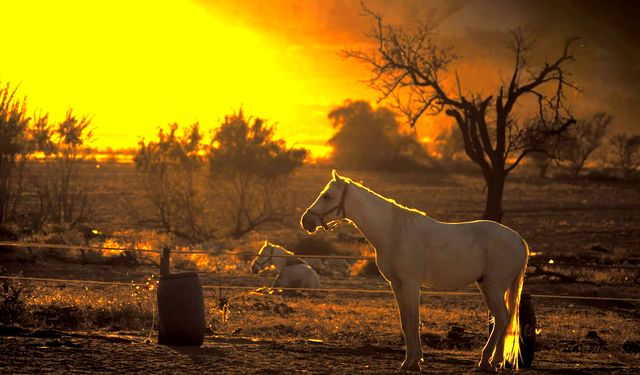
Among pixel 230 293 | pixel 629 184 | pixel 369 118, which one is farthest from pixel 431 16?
pixel 369 118

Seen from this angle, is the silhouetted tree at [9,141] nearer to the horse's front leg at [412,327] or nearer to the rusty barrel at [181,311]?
the rusty barrel at [181,311]

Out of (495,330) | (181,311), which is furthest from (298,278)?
(495,330)

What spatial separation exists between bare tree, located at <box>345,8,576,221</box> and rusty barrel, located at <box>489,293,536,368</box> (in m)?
16.6

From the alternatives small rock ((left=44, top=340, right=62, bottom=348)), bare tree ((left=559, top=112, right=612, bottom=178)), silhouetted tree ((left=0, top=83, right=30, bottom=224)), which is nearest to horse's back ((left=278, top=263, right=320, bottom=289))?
small rock ((left=44, top=340, right=62, bottom=348))

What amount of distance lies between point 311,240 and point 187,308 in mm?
21090

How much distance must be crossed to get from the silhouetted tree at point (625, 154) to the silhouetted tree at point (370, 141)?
21.8 m

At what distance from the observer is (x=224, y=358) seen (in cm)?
1076

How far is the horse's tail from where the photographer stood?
34.3 feet

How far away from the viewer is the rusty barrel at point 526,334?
11.1m

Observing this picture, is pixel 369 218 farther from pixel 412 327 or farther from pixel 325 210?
pixel 412 327

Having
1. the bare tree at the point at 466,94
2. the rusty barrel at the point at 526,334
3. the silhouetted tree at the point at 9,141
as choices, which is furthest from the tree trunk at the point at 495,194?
the rusty barrel at the point at 526,334

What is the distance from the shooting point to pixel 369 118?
10981 cm

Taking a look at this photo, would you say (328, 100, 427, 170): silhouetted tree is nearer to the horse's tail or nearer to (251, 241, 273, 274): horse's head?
(251, 241, 273, 274): horse's head

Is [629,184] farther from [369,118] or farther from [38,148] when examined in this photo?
[38,148]
